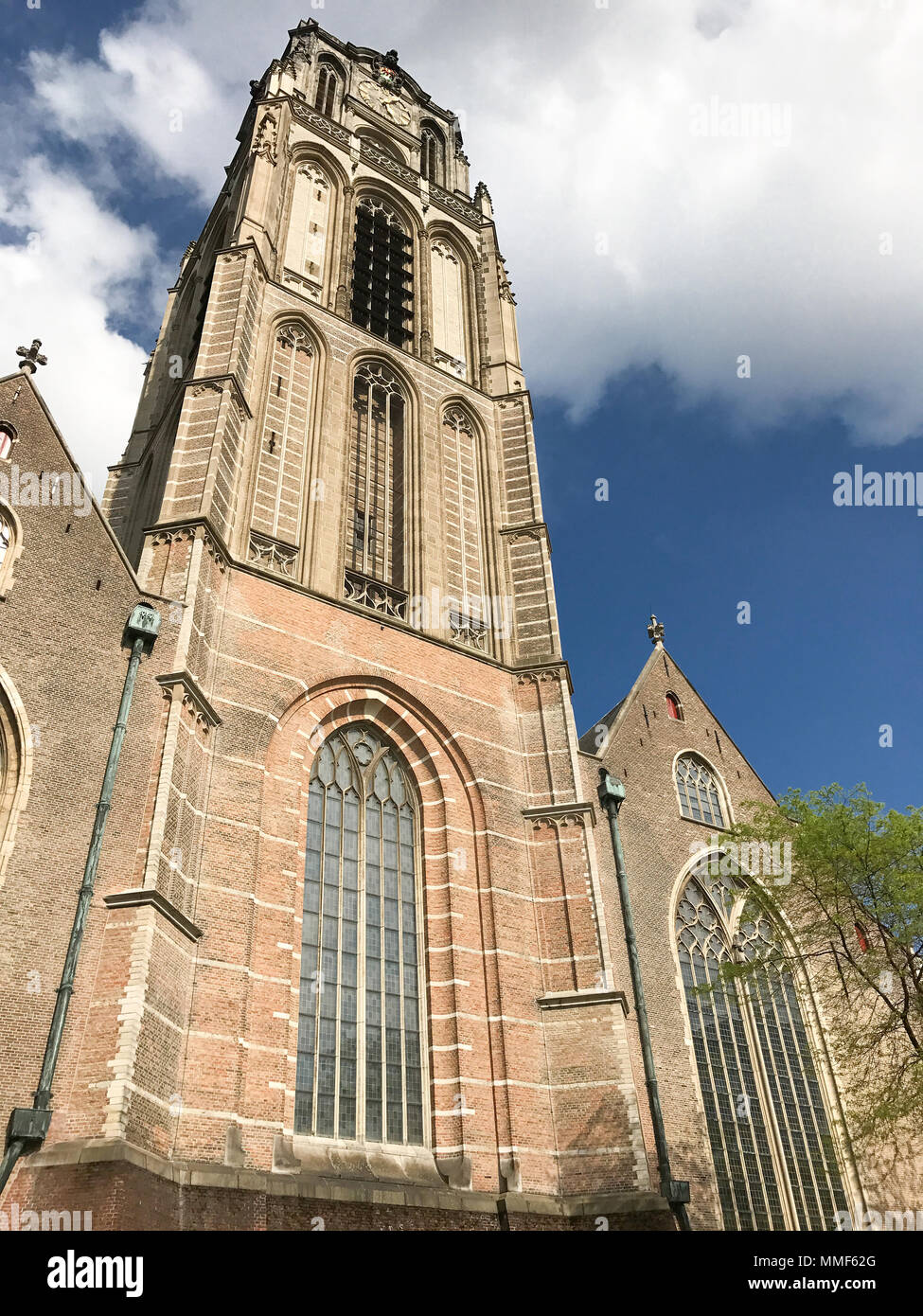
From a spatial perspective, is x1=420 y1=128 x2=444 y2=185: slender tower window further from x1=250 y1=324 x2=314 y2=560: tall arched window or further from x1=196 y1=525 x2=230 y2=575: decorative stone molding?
x1=196 y1=525 x2=230 y2=575: decorative stone molding

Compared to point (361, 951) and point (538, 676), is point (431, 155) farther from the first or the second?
point (361, 951)

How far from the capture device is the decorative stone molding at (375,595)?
65.2 feet

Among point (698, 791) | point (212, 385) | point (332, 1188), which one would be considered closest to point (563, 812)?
point (698, 791)

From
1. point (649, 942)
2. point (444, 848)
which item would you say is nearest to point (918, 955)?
point (649, 942)

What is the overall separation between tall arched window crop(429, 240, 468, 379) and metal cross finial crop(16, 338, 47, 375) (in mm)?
11584

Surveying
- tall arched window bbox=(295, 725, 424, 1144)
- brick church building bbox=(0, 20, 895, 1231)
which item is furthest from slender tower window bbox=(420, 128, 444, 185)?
tall arched window bbox=(295, 725, 424, 1144)

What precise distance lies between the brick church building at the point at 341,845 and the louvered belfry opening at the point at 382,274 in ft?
0.97

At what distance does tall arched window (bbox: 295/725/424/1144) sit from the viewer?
556 inches

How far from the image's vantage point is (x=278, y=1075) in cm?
1331

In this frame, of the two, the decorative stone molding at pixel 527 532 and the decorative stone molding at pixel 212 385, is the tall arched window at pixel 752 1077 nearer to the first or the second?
the decorative stone molding at pixel 527 532

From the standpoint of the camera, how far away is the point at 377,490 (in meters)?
22.4

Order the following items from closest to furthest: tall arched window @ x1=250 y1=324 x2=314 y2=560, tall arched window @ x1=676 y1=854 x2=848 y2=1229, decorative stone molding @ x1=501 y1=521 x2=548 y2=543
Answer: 1. tall arched window @ x1=676 y1=854 x2=848 y2=1229
2. tall arched window @ x1=250 y1=324 x2=314 y2=560
3. decorative stone molding @ x1=501 y1=521 x2=548 y2=543

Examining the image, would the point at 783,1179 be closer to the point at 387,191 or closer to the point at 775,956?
the point at 775,956

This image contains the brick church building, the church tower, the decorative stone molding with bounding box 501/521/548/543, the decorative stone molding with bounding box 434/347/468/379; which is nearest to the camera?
the brick church building
